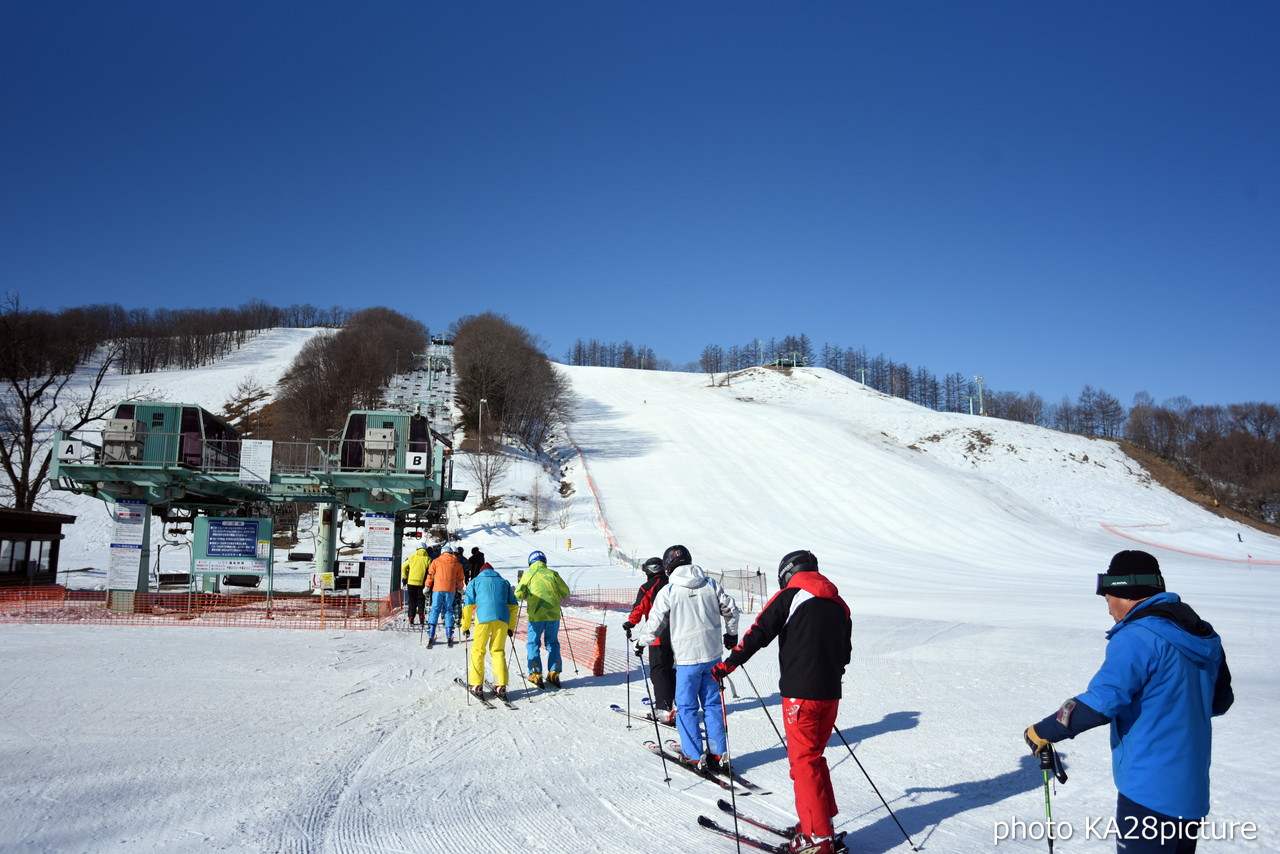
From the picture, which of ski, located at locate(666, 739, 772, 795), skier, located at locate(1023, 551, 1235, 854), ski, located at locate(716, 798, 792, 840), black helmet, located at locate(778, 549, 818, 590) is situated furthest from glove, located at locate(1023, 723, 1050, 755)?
ski, located at locate(666, 739, 772, 795)

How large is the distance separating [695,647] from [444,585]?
754cm

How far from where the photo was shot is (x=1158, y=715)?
10.4 ft

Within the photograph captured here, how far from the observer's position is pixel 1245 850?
467cm

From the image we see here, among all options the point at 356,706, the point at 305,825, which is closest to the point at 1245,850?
the point at 305,825

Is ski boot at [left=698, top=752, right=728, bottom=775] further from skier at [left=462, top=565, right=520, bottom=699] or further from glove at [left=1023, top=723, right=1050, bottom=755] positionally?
skier at [left=462, top=565, right=520, bottom=699]

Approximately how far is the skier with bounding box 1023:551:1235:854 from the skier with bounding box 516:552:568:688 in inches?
275

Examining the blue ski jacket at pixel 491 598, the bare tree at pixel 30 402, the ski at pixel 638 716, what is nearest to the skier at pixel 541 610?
the blue ski jacket at pixel 491 598

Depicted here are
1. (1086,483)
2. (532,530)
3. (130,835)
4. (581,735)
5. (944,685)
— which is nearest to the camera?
(130,835)

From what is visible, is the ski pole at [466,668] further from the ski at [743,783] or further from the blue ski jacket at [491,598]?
the ski at [743,783]

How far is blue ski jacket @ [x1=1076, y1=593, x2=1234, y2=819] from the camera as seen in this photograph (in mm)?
3121

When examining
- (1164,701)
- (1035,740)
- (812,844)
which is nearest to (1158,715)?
(1164,701)

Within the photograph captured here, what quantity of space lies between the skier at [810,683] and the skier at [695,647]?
1.36m

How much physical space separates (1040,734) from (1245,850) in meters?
2.72

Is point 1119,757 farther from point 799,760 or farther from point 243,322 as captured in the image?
point 243,322
